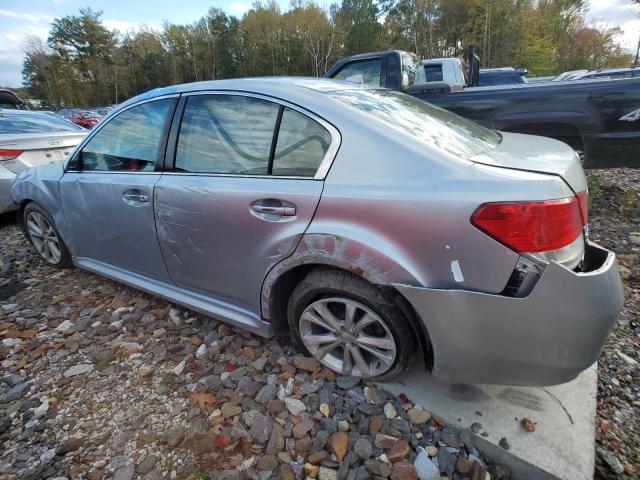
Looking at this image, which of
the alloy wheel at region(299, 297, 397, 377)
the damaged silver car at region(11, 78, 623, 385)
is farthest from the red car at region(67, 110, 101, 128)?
the alloy wheel at region(299, 297, 397, 377)

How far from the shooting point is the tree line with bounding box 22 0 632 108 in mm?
31578

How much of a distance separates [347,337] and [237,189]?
3.11 feet

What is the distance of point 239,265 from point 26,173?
281 cm

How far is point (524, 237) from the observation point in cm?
134

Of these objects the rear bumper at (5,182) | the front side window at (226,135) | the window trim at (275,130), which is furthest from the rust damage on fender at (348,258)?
the rear bumper at (5,182)

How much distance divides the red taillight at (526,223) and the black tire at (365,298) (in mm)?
542

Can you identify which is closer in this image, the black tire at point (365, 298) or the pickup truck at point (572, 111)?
the black tire at point (365, 298)

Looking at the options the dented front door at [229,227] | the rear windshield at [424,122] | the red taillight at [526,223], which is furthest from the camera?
the dented front door at [229,227]

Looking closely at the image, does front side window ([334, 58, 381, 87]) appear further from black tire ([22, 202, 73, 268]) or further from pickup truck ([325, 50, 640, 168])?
black tire ([22, 202, 73, 268])

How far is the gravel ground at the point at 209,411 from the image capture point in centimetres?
161

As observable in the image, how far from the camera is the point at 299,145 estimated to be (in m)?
1.80

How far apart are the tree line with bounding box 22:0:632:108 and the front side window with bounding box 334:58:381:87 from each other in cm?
2942

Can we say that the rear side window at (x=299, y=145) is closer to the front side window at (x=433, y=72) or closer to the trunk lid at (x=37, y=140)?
the trunk lid at (x=37, y=140)

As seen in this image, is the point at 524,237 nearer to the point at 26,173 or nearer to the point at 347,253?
the point at 347,253
